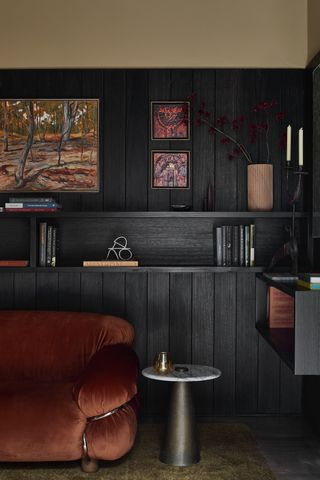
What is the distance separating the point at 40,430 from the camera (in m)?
3.04

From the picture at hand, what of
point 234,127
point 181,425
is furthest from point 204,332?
point 234,127

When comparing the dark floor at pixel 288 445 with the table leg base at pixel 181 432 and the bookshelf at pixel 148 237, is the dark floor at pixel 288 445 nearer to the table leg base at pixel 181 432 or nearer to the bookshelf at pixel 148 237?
the table leg base at pixel 181 432

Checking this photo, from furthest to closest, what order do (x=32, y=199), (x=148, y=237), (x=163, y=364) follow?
(x=148, y=237) < (x=32, y=199) < (x=163, y=364)

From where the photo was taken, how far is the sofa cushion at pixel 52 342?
358 cm

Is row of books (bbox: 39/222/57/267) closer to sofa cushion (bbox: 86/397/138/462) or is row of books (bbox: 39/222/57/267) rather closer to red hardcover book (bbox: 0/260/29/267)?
red hardcover book (bbox: 0/260/29/267)

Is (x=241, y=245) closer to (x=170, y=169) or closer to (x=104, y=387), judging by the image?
(x=170, y=169)

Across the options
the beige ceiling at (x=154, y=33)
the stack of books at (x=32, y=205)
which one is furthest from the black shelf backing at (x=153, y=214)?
the beige ceiling at (x=154, y=33)

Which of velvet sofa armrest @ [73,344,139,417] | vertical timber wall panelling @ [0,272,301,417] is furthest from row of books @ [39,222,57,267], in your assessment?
velvet sofa armrest @ [73,344,139,417]

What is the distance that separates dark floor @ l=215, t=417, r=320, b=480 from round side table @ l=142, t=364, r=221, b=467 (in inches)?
16.2

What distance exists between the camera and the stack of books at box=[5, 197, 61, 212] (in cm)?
389

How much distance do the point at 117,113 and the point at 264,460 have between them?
2239mm

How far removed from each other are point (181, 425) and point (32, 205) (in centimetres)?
157

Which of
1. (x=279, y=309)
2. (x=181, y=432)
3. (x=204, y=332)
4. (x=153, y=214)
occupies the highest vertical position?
(x=153, y=214)

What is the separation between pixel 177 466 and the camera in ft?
10.5
